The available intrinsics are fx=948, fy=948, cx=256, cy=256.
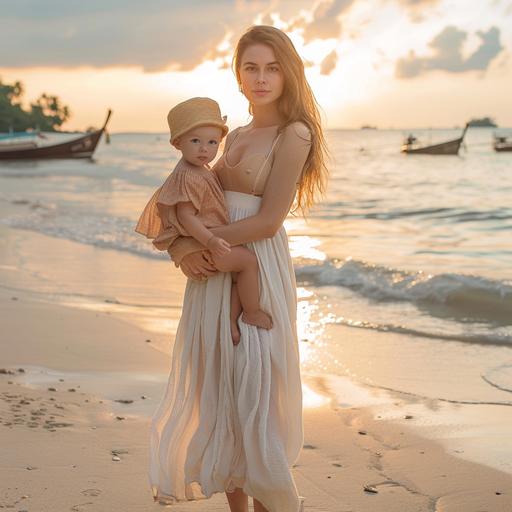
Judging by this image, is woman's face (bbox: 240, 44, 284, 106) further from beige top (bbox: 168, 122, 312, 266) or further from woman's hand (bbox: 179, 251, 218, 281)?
woman's hand (bbox: 179, 251, 218, 281)

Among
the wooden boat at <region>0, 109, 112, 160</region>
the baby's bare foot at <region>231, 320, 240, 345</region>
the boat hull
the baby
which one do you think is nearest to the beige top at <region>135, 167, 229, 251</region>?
the baby

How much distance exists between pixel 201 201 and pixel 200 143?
18 cm

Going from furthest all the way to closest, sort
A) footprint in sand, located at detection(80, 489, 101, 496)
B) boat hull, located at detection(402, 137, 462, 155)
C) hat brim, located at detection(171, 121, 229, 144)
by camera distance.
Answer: boat hull, located at detection(402, 137, 462, 155), footprint in sand, located at detection(80, 489, 101, 496), hat brim, located at detection(171, 121, 229, 144)

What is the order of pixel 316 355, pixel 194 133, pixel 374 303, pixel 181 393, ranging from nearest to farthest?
pixel 194 133
pixel 181 393
pixel 316 355
pixel 374 303

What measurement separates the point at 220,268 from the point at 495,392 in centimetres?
317

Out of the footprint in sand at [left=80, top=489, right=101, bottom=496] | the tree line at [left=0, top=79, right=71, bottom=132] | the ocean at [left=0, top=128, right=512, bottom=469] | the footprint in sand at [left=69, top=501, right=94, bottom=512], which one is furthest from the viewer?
the tree line at [left=0, top=79, right=71, bottom=132]

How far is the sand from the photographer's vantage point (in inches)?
145

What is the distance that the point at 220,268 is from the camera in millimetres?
3016

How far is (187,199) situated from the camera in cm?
294

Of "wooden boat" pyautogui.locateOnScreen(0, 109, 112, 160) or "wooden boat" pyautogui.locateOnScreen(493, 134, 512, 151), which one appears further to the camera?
"wooden boat" pyautogui.locateOnScreen(493, 134, 512, 151)

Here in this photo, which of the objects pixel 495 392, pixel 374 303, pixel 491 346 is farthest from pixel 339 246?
pixel 495 392

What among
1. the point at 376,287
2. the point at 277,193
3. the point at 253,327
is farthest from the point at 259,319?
the point at 376,287

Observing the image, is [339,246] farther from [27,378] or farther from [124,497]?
[124,497]

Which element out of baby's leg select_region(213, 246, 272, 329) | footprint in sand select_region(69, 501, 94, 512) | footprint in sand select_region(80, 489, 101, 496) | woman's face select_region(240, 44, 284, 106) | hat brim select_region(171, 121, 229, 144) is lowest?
footprint in sand select_region(69, 501, 94, 512)
